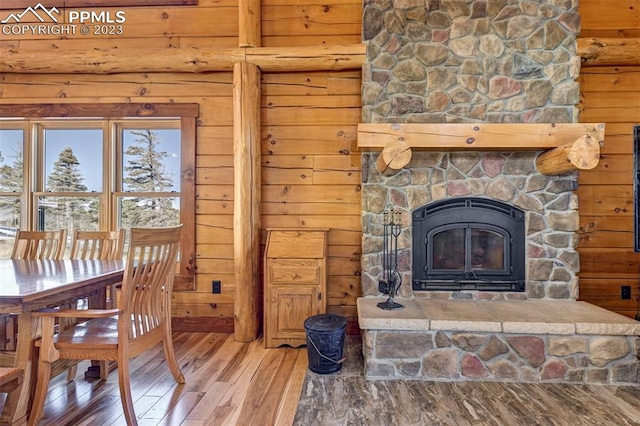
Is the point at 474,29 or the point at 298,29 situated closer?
the point at 474,29

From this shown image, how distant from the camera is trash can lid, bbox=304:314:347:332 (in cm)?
246

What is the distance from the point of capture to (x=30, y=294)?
1590 millimetres

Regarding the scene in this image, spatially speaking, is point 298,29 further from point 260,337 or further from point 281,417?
point 281,417

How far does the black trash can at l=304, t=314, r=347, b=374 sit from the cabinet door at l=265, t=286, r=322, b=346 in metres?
0.39

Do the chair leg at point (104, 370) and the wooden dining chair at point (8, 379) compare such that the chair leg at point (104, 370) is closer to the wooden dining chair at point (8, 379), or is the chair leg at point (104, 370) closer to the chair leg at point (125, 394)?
the chair leg at point (125, 394)

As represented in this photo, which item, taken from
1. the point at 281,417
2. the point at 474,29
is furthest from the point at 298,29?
the point at 281,417

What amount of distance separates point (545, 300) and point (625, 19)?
8.93ft

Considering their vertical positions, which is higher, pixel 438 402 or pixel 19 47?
pixel 19 47

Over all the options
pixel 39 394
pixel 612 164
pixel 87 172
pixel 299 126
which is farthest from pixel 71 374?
pixel 612 164

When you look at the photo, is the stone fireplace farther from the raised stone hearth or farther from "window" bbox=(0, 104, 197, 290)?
"window" bbox=(0, 104, 197, 290)

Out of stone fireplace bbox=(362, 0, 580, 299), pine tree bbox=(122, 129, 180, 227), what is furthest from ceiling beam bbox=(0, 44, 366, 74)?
pine tree bbox=(122, 129, 180, 227)

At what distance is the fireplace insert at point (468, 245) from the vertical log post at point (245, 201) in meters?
1.43

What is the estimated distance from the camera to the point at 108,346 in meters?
1.80

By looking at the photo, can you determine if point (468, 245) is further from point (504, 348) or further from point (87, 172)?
point (87, 172)
